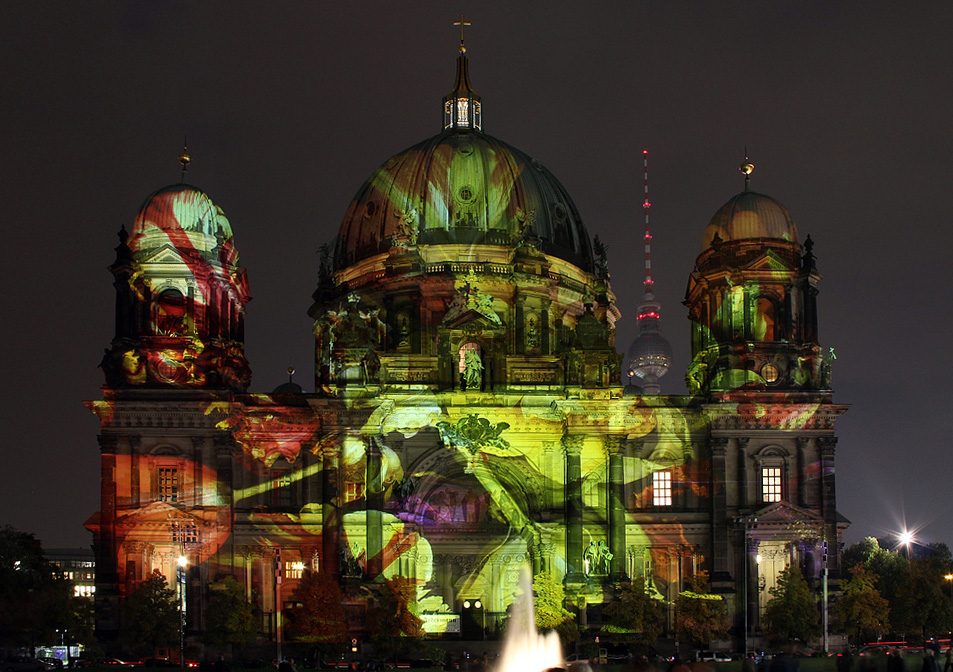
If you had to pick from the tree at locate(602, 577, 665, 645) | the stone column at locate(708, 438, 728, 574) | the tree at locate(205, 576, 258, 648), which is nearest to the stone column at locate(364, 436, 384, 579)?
the tree at locate(205, 576, 258, 648)

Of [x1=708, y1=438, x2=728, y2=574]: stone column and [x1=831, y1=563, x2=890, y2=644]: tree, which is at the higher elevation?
[x1=708, y1=438, x2=728, y2=574]: stone column

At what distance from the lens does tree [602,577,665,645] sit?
255 feet

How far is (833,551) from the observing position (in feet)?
272

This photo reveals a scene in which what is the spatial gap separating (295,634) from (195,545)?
871 centimetres

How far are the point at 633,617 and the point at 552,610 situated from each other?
4.55m

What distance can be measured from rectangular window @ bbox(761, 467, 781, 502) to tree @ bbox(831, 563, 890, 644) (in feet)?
22.6

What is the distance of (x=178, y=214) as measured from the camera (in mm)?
86875

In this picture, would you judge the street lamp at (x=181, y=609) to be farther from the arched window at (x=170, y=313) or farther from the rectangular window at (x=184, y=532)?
the arched window at (x=170, y=313)

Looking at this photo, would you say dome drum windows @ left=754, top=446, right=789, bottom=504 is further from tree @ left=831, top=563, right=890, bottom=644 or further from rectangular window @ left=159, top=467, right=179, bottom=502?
rectangular window @ left=159, top=467, right=179, bottom=502

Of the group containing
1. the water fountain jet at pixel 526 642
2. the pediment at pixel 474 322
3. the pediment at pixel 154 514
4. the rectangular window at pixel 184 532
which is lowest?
the water fountain jet at pixel 526 642

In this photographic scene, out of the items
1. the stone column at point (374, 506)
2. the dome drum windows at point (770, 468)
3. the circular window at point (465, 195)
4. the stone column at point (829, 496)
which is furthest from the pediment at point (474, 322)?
the stone column at point (829, 496)

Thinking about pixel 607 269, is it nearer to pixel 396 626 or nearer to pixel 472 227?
pixel 472 227

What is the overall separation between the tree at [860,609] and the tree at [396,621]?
2388cm

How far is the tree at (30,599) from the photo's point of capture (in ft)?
229
